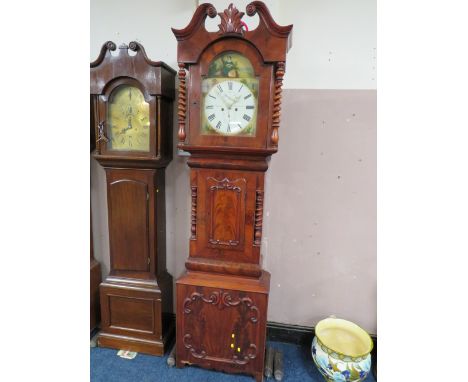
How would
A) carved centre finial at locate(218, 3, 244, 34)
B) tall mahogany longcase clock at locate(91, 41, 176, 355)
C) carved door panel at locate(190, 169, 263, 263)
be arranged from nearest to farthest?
carved centre finial at locate(218, 3, 244, 34)
carved door panel at locate(190, 169, 263, 263)
tall mahogany longcase clock at locate(91, 41, 176, 355)

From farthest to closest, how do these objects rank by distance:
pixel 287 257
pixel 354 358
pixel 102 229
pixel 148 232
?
1. pixel 102 229
2. pixel 287 257
3. pixel 148 232
4. pixel 354 358

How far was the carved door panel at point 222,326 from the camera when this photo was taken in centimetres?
141

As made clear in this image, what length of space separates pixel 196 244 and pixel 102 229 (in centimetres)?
84

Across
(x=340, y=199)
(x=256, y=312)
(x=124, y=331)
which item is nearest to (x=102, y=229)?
(x=124, y=331)

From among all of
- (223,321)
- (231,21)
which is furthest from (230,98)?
(223,321)

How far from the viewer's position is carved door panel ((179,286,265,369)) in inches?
55.4

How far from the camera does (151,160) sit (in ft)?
4.98

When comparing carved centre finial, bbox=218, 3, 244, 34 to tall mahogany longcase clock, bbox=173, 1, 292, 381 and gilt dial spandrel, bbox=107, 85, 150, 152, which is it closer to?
tall mahogany longcase clock, bbox=173, 1, 292, 381

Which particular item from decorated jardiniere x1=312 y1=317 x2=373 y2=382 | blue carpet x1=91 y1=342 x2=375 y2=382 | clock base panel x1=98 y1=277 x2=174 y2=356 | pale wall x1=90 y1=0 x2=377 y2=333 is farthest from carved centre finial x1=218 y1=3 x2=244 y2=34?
blue carpet x1=91 y1=342 x2=375 y2=382

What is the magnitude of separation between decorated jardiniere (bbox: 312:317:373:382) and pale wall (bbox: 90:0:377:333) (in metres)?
0.11

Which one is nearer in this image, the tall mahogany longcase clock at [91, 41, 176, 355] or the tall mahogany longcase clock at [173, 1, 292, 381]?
the tall mahogany longcase clock at [173, 1, 292, 381]

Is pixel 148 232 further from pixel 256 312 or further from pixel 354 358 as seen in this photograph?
pixel 354 358

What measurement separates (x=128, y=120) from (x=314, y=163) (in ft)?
3.66

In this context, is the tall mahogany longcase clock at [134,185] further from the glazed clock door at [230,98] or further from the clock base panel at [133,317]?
the glazed clock door at [230,98]
